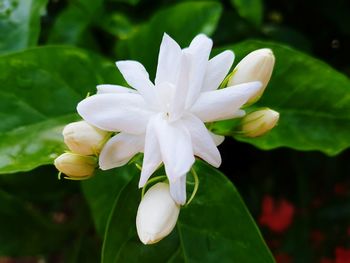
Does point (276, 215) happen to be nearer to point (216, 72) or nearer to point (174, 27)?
point (174, 27)

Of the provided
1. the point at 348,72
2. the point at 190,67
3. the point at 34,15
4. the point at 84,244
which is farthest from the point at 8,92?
the point at 348,72

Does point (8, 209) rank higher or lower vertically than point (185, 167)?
lower

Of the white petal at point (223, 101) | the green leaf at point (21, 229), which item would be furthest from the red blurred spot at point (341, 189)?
the white petal at point (223, 101)

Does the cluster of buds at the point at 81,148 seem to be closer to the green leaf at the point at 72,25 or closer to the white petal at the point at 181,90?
the white petal at the point at 181,90

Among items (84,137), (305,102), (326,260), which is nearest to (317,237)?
(326,260)

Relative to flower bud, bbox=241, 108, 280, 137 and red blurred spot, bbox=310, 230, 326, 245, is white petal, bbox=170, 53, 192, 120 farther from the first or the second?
red blurred spot, bbox=310, 230, 326, 245

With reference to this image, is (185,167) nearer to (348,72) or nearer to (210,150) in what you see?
(210,150)
